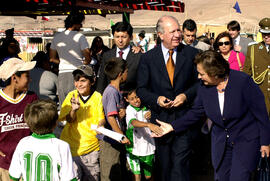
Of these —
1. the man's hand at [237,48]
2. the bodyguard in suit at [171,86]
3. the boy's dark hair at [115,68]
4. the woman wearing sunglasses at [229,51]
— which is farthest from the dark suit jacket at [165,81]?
the man's hand at [237,48]

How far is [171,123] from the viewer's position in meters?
4.30

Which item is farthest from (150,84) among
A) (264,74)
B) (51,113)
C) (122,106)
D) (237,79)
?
(264,74)

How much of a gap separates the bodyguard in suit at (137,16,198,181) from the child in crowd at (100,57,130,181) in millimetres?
322

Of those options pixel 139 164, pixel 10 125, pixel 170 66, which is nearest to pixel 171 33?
pixel 170 66

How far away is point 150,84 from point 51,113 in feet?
5.44

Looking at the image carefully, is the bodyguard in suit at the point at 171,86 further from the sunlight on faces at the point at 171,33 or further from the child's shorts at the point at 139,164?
the child's shorts at the point at 139,164

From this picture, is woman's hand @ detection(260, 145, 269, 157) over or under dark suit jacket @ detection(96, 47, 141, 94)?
under

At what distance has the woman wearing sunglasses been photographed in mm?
6289

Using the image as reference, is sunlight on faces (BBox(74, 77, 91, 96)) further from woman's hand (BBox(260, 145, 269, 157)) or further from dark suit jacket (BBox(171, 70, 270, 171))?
woman's hand (BBox(260, 145, 269, 157))

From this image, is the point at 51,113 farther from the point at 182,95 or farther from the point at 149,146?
the point at 149,146

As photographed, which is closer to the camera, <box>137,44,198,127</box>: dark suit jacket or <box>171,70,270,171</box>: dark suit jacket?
<box>171,70,270,171</box>: dark suit jacket

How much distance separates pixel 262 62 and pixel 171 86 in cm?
232

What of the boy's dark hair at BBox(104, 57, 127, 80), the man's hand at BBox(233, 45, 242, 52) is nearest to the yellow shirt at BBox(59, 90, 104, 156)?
the boy's dark hair at BBox(104, 57, 127, 80)

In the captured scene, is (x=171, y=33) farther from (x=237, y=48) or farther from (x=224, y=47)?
(x=237, y=48)
